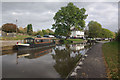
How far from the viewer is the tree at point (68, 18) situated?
98.0ft

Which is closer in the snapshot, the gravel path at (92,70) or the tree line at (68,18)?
the gravel path at (92,70)

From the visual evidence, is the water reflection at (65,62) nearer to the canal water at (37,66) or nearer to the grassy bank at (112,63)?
the canal water at (37,66)

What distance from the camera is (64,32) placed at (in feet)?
101

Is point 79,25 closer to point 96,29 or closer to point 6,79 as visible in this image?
point 96,29

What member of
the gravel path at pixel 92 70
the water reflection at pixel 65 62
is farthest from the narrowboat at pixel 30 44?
the gravel path at pixel 92 70

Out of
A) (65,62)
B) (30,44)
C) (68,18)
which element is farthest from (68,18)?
(65,62)

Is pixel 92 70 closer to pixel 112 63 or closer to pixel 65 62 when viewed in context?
pixel 112 63

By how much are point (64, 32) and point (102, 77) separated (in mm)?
26543

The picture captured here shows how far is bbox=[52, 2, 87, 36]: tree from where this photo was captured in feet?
98.0

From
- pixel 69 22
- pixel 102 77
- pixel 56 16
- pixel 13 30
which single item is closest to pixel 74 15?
pixel 69 22

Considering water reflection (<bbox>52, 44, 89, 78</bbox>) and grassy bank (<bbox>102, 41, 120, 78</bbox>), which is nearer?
grassy bank (<bbox>102, 41, 120, 78</bbox>)

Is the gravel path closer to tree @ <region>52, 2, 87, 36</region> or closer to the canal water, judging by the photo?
the canal water

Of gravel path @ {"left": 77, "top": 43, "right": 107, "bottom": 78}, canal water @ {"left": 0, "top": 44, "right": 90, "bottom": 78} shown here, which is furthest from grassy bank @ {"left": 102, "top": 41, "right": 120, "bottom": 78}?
canal water @ {"left": 0, "top": 44, "right": 90, "bottom": 78}

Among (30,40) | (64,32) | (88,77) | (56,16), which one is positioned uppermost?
(56,16)
